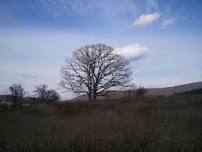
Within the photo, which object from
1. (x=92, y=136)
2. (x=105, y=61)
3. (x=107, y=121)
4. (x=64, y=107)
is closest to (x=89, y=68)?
(x=105, y=61)

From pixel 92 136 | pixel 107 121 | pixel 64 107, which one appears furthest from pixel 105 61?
pixel 92 136

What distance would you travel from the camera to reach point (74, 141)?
517cm

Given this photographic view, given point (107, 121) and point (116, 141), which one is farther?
point (107, 121)

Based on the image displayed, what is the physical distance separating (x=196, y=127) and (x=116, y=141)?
297 cm

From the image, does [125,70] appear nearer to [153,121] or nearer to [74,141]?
[153,121]

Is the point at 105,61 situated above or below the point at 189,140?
above

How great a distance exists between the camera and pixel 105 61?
3262 cm

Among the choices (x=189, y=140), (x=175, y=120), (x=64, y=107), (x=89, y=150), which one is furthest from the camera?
(x=64, y=107)

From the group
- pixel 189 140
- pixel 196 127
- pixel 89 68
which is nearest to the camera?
pixel 189 140

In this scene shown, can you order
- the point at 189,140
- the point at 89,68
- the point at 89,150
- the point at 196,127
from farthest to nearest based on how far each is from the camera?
1. the point at 89,68
2. the point at 196,127
3. the point at 189,140
4. the point at 89,150

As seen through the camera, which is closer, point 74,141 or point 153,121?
point 74,141

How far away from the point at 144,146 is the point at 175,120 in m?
2.87

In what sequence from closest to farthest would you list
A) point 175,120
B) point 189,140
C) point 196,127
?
point 189,140 < point 196,127 < point 175,120

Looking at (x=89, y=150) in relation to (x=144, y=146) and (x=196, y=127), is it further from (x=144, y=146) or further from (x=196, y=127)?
(x=196, y=127)
